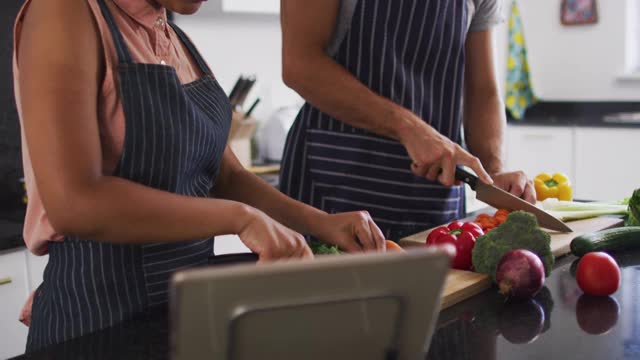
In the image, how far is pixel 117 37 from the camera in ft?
3.70

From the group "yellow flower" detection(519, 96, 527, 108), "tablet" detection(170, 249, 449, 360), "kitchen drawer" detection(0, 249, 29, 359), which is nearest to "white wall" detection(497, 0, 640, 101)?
"yellow flower" detection(519, 96, 527, 108)

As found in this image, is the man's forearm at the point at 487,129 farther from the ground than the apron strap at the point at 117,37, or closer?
closer

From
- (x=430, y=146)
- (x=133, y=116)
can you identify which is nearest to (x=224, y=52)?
(x=430, y=146)

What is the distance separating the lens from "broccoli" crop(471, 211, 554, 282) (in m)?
1.31

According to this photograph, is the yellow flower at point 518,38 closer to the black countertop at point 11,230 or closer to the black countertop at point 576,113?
the black countertop at point 576,113

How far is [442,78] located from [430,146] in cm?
33

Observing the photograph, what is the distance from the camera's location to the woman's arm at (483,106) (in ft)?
6.59

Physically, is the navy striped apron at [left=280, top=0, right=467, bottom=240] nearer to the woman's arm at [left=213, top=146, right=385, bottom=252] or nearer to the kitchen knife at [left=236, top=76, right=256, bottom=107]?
the woman's arm at [left=213, top=146, right=385, bottom=252]

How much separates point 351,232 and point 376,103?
47 cm

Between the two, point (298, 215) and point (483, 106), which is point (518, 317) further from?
point (483, 106)

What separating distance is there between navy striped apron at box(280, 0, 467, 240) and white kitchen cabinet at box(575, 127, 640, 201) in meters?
2.37

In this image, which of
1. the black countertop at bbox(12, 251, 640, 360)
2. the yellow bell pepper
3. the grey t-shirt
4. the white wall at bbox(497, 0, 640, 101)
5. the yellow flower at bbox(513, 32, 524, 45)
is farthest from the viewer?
the yellow flower at bbox(513, 32, 524, 45)

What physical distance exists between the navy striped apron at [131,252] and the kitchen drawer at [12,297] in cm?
94

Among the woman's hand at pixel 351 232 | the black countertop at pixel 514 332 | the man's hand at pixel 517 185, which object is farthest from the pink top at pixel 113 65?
the man's hand at pixel 517 185
